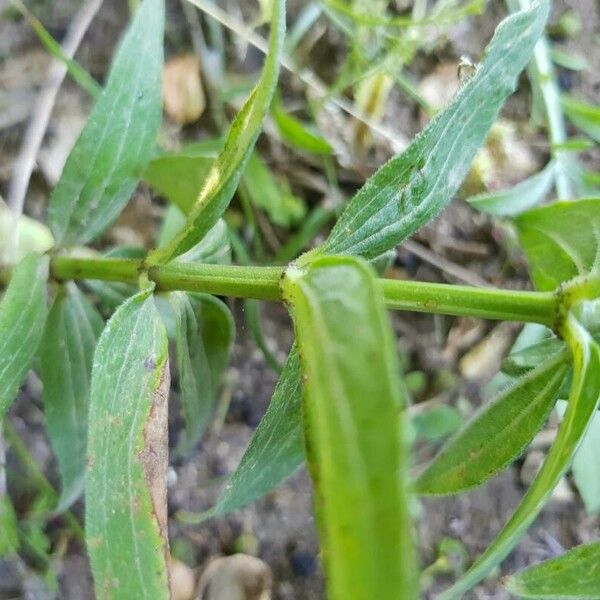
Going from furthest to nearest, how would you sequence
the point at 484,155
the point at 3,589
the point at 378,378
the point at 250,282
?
the point at 484,155, the point at 3,589, the point at 250,282, the point at 378,378

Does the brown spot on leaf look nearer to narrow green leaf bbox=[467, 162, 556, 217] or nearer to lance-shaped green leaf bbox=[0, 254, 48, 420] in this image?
lance-shaped green leaf bbox=[0, 254, 48, 420]

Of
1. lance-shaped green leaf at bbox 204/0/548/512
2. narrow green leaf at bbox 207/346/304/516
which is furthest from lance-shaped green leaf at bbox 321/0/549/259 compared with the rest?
narrow green leaf at bbox 207/346/304/516

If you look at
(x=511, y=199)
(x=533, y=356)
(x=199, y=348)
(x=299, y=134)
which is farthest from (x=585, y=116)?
(x=199, y=348)

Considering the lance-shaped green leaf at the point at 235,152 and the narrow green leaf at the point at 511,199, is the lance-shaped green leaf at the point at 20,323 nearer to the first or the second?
the lance-shaped green leaf at the point at 235,152

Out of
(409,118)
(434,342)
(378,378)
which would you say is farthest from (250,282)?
(409,118)

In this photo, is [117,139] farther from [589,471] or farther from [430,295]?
[589,471]

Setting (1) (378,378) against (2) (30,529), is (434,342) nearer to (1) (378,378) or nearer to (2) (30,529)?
(2) (30,529)

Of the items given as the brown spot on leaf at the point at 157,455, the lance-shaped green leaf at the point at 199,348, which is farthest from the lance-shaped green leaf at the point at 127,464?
the lance-shaped green leaf at the point at 199,348
